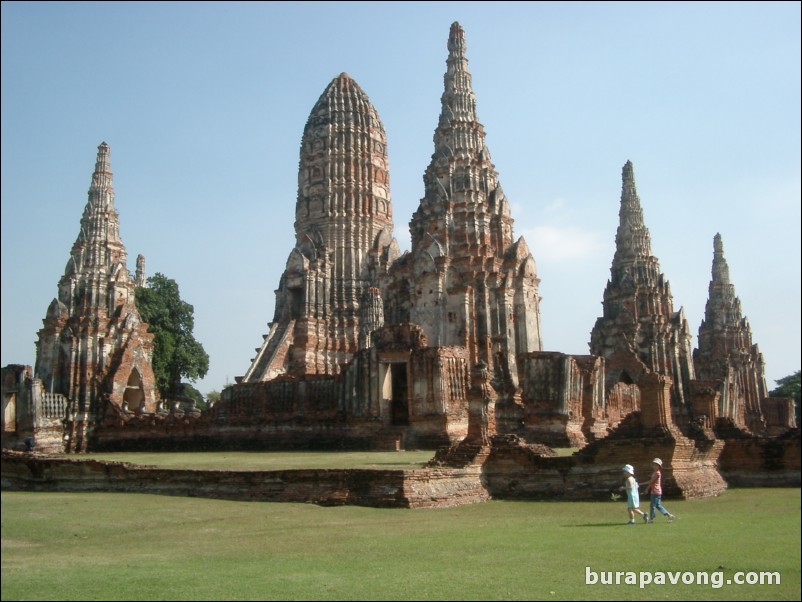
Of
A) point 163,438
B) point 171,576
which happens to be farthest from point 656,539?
point 163,438

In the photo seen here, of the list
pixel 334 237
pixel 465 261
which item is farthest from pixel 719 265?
pixel 465 261

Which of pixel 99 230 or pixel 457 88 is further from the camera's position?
pixel 99 230

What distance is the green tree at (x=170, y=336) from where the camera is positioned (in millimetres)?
49406

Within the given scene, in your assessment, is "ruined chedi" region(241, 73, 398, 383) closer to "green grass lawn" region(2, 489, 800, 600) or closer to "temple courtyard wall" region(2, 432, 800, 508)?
"temple courtyard wall" region(2, 432, 800, 508)

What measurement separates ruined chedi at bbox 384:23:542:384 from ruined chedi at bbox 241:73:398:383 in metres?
8.64

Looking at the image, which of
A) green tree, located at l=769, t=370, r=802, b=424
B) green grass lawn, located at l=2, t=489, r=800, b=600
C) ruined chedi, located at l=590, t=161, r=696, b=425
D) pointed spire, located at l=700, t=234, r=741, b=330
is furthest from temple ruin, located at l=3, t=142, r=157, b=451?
green tree, located at l=769, t=370, r=802, b=424

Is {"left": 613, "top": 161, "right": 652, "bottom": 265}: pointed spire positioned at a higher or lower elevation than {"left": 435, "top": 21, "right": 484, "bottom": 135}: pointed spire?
lower

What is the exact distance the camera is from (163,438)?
110 feet

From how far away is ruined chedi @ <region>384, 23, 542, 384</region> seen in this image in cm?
3462

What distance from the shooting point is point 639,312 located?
5006 cm

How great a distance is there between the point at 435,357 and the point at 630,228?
30184mm

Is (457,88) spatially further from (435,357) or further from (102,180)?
(102,180)

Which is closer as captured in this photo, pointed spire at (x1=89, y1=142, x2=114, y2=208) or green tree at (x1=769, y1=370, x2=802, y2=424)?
pointed spire at (x1=89, y1=142, x2=114, y2=208)

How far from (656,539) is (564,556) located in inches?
76.5
